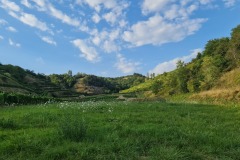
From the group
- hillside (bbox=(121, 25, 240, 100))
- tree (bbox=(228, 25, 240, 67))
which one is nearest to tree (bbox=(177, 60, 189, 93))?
hillside (bbox=(121, 25, 240, 100))

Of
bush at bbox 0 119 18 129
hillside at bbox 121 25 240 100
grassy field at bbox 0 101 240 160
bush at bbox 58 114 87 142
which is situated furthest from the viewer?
hillside at bbox 121 25 240 100

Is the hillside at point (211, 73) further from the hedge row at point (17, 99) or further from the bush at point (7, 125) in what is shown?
the bush at point (7, 125)

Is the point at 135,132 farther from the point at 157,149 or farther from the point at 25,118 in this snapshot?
the point at 25,118

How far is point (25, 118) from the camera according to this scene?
1529cm

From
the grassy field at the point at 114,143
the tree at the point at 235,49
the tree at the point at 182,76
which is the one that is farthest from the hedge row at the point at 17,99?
the tree at the point at 235,49

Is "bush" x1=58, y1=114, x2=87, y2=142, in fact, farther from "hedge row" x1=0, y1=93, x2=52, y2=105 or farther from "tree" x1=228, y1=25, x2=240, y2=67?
"tree" x1=228, y1=25, x2=240, y2=67

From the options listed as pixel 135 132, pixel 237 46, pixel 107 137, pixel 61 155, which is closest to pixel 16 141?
pixel 61 155

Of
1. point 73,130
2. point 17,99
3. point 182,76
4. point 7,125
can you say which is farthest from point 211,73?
point 73,130

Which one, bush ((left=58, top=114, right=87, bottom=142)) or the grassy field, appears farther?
bush ((left=58, top=114, right=87, bottom=142))

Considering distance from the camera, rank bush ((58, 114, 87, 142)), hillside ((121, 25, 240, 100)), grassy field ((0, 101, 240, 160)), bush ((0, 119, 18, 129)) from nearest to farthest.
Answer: grassy field ((0, 101, 240, 160))
bush ((58, 114, 87, 142))
bush ((0, 119, 18, 129))
hillside ((121, 25, 240, 100))

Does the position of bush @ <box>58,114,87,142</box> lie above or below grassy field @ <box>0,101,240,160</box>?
above

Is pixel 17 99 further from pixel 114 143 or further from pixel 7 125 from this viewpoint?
pixel 114 143

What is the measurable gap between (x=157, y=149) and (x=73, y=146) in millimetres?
2536

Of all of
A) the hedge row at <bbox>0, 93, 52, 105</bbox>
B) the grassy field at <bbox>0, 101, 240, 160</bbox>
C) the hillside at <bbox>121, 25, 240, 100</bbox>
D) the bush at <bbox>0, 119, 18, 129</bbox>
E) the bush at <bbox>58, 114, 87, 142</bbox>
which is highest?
the hillside at <bbox>121, 25, 240, 100</bbox>
